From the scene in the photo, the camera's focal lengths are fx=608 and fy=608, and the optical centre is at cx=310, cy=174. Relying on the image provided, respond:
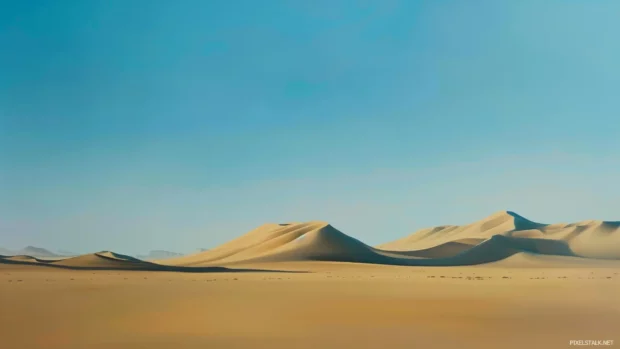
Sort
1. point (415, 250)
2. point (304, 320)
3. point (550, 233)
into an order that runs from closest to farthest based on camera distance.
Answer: point (304, 320)
point (415, 250)
point (550, 233)

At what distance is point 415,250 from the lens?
457ft

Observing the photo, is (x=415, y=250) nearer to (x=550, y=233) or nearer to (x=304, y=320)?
Answer: (x=550, y=233)

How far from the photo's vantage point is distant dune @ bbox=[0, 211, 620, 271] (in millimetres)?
110438

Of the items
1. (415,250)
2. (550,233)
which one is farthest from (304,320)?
(550,233)

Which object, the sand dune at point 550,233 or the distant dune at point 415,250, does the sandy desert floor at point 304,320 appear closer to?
the distant dune at point 415,250

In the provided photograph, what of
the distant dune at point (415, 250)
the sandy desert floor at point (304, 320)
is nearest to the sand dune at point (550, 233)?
the distant dune at point (415, 250)

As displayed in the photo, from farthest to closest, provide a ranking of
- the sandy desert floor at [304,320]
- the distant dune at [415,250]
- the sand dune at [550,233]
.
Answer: the sand dune at [550,233] < the distant dune at [415,250] < the sandy desert floor at [304,320]

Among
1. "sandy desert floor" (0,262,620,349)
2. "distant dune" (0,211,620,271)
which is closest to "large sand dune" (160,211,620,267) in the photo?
"distant dune" (0,211,620,271)

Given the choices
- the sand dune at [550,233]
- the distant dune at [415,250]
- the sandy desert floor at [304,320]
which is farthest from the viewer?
the sand dune at [550,233]

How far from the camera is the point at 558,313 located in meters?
21.5

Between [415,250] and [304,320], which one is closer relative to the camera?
[304,320]

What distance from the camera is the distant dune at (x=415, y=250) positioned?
4348 inches

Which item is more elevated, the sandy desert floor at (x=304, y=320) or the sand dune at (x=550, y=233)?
the sand dune at (x=550, y=233)

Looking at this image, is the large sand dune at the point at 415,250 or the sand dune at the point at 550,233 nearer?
the large sand dune at the point at 415,250
